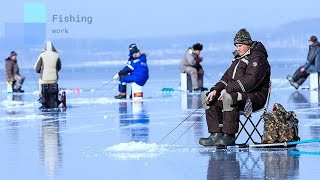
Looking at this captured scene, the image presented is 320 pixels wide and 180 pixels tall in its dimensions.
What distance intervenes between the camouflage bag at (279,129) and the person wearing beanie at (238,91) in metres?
0.21

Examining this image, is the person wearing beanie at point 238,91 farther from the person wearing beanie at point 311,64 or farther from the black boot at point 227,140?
the person wearing beanie at point 311,64

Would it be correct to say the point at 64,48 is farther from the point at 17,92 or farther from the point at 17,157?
the point at 17,157

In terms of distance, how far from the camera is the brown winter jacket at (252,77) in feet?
46.9

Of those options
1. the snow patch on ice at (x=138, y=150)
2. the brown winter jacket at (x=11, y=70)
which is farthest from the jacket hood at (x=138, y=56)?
the snow patch on ice at (x=138, y=150)

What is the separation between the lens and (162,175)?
39.1 ft

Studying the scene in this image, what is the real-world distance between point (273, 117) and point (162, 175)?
2932mm

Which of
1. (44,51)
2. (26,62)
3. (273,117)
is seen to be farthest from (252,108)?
(26,62)

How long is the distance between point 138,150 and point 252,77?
5.37ft

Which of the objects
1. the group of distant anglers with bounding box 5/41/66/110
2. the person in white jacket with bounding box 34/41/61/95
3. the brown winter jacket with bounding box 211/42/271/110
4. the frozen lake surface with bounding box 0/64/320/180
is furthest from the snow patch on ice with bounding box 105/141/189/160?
the person in white jacket with bounding box 34/41/61/95

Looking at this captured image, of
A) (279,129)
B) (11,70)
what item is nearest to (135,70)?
(11,70)

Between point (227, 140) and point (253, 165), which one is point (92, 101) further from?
point (253, 165)

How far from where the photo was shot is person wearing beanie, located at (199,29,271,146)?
14.2m

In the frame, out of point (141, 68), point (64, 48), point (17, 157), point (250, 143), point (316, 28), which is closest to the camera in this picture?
point (17, 157)

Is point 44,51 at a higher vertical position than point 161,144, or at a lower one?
higher
